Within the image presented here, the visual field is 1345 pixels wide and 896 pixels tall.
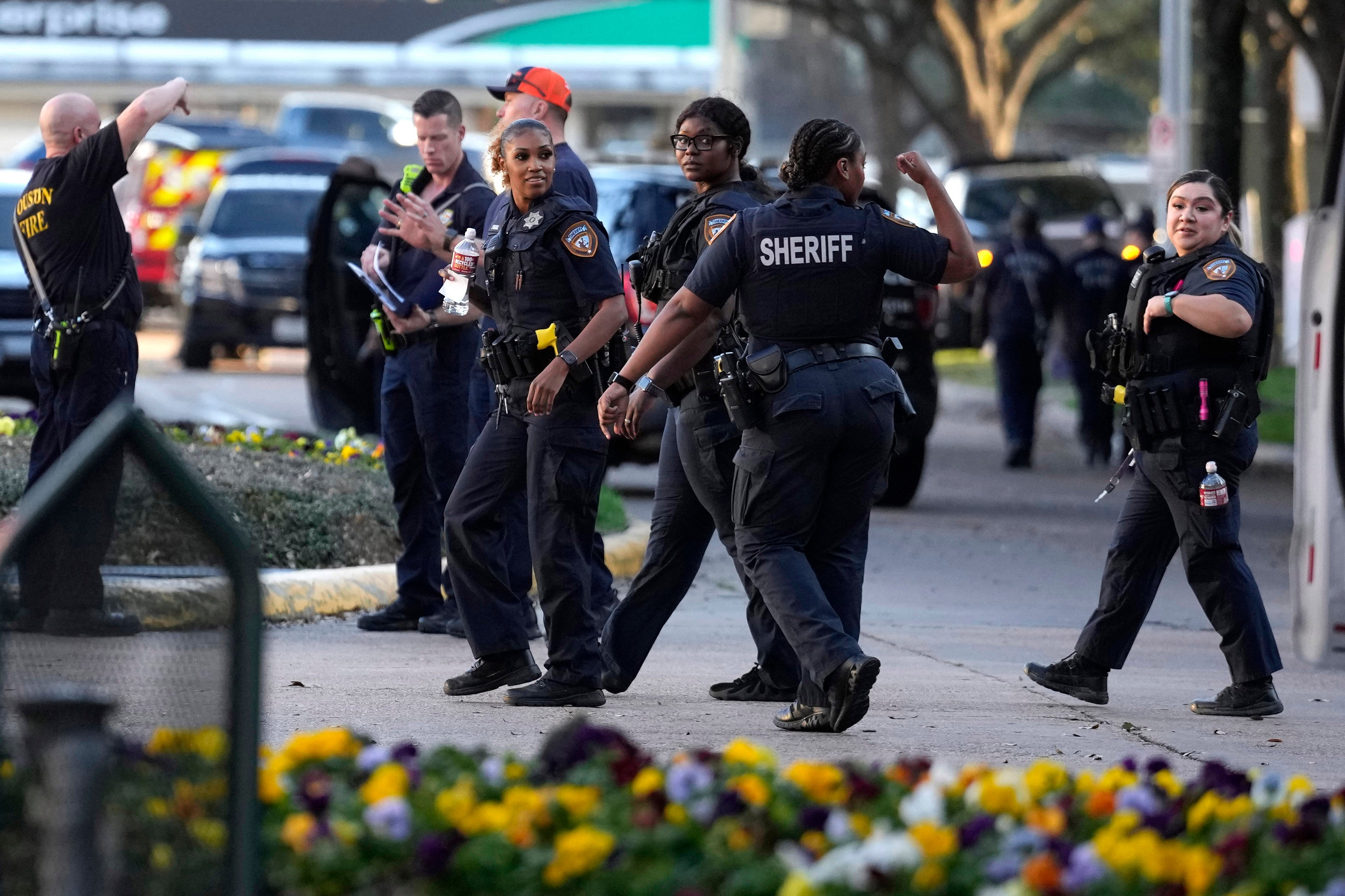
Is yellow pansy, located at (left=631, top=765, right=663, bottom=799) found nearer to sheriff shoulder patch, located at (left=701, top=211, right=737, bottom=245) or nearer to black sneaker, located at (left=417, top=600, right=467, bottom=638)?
sheriff shoulder patch, located at (left=701, top=211, right=737, bottom=245)

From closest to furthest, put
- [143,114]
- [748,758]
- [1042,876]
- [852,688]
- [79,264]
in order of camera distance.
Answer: [1042,876]
[748,758]
[852,688]
[143,114]
[79,264]

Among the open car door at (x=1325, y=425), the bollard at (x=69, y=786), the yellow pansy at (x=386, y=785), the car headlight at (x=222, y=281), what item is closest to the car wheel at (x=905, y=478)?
the open car door at (x=1325, y=425)

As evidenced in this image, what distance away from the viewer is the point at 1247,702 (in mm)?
6809

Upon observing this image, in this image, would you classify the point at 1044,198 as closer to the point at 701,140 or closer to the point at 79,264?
the point at 79,264

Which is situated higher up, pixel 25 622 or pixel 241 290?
pixel 25 622

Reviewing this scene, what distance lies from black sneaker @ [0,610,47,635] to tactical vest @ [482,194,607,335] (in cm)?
318

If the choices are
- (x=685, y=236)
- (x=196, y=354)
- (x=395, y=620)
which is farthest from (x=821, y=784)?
(x=196, y=354)

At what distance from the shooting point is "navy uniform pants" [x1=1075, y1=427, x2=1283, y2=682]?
677 centimetres

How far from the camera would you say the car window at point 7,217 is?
16.0 metres

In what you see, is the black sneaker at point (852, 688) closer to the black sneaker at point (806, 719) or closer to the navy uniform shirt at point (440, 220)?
the black sneaker at point (806, 719)

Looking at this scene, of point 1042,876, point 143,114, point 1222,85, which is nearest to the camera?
point 1042,876

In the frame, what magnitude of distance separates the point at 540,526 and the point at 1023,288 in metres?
9.40

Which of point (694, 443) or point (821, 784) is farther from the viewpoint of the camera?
point (694, 443)

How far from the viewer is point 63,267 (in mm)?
7621
